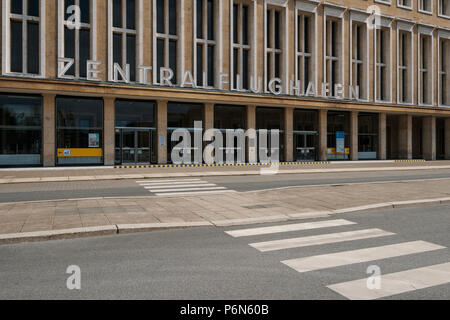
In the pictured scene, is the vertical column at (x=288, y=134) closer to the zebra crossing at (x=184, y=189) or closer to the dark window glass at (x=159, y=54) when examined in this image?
the dark window glass at (x=159, y=54)

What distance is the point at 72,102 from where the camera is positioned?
26141 mm

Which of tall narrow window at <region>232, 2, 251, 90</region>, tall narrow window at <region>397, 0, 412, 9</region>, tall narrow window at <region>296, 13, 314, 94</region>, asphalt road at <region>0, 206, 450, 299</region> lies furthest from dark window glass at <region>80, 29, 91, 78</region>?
tall narrow window at <region>397, 0, 412, 9</region>

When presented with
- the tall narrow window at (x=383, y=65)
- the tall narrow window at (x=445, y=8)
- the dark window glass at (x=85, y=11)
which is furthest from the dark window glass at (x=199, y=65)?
the tall narrow window at (x=445, y=8)

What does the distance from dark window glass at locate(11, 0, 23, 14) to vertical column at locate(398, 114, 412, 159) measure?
119 feet

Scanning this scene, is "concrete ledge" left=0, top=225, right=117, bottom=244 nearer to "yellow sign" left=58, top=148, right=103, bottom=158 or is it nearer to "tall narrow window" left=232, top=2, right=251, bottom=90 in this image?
"yellow sign" left=58, top=148, right=103, bottom=158

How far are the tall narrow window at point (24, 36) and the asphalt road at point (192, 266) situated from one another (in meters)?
22.3

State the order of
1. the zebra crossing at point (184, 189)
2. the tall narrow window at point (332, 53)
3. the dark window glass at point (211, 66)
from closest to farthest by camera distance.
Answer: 1. the zebra crossing at point (184, 189)
2. the dark window glass at point (211, 66)
3. the tall narrow window at point (332, 53)

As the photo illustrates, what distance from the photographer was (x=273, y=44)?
1262 inches

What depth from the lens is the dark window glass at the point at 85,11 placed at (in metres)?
25.8

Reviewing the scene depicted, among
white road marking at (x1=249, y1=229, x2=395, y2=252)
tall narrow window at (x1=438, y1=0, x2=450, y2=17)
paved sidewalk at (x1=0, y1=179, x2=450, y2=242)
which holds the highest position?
tall narrow window at (x1=438, y1=0, x2=450, y2=17)

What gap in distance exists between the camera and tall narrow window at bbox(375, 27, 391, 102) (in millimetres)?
37344
